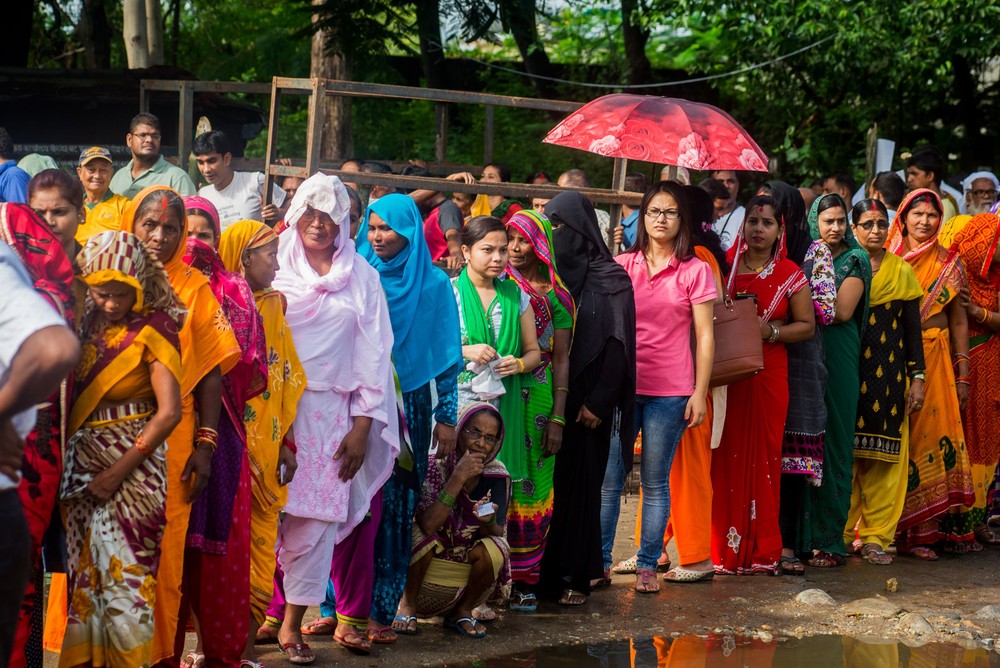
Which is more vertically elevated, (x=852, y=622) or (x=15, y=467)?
(x=15, y=467)

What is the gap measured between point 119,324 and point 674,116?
3643mm

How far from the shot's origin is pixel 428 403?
17.7 ft

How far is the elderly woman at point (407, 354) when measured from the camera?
5254mm

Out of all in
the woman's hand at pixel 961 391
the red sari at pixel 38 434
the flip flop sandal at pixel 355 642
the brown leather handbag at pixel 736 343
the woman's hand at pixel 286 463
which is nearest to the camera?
the red sari at pixel 38 434

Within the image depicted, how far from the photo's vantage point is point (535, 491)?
582 cm

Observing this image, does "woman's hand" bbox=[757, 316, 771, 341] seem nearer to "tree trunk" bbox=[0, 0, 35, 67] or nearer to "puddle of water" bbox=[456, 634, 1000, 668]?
"puddle of water" bbox=[456, 634, 1000, 668]

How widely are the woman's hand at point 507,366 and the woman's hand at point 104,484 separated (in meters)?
2.02

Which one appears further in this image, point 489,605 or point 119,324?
point 489,605

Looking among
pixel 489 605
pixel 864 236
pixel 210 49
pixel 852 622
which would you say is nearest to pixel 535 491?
pixel 489 605

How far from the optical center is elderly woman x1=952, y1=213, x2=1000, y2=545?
25.3 ft

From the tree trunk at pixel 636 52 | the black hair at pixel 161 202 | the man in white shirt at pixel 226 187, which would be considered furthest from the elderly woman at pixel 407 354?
the tree trunk at pixel 636 52

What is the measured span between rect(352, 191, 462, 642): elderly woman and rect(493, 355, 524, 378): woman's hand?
0.32 m

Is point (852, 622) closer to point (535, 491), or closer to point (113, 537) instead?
point (535, 491)

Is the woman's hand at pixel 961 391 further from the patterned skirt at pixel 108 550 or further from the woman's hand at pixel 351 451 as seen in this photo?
the patterned skirt at pixel 108 550
